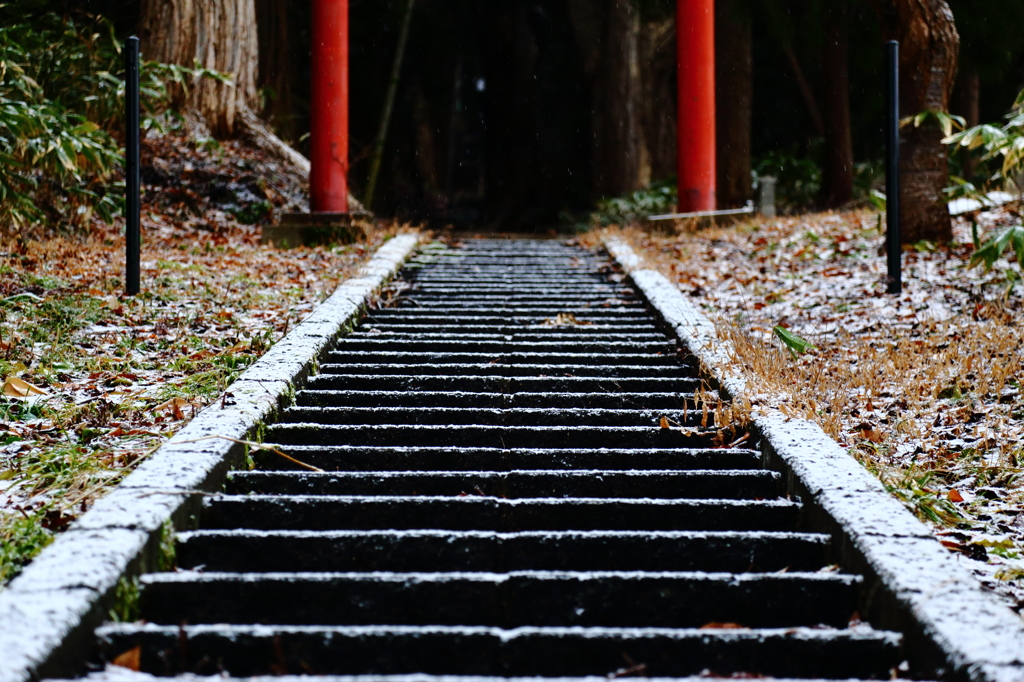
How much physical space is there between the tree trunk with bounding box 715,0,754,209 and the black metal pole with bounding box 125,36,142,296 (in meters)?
9.39

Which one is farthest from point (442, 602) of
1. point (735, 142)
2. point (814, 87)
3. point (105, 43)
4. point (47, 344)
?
point (814, 87)

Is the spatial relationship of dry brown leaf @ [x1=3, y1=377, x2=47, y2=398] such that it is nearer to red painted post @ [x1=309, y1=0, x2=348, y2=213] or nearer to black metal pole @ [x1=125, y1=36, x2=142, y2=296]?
black metal pole @ [x1=125, y1=36, x2=142, y2=296]

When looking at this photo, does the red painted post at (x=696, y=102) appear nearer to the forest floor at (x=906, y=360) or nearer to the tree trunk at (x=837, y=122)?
Result: the forest floor at (x=906, y=360)

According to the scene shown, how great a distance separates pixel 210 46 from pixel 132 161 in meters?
6.29

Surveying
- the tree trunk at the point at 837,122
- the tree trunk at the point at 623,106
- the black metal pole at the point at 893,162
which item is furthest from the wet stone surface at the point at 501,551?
the tree trunk at the point at 623,106

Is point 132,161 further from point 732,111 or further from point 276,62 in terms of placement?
point 276,62

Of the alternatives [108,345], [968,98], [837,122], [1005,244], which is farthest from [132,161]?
[968,98]

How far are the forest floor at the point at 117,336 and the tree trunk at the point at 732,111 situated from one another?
19.4ft

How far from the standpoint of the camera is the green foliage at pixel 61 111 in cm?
680

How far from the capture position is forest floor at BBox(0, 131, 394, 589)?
3316 millimetres

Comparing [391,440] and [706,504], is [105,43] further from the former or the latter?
[706,504]

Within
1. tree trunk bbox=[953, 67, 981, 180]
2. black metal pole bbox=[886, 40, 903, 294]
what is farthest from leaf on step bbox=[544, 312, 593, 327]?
tree trunk bbox=[953, 67, 981, 180]

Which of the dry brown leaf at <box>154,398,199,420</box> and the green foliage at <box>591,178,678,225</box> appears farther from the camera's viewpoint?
the green foliage at <box>591,178,678,225</box>

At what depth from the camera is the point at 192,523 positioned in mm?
3014
